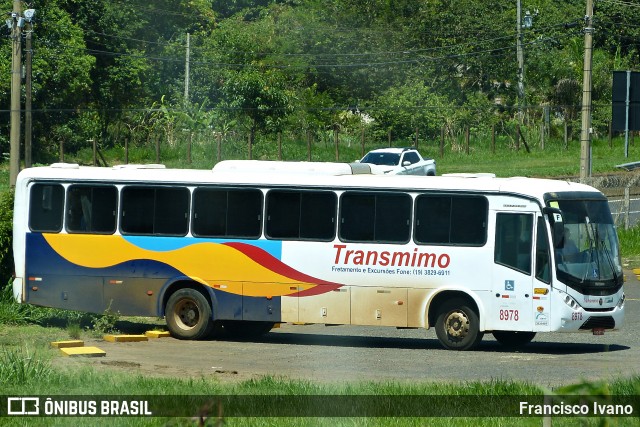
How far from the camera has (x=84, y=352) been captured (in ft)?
54.8

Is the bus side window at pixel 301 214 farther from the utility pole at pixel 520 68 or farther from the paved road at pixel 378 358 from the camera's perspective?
the utility pole at pixel 520 68

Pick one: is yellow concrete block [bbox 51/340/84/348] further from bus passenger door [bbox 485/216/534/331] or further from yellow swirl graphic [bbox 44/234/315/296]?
bus passenger door [bbox 485/216/534/331]

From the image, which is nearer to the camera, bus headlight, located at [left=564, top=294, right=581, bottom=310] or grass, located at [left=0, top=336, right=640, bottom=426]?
grass, located at [left=0, top=336, right=640, bottom=426]

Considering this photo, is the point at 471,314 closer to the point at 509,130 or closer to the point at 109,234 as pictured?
the point at 109,234

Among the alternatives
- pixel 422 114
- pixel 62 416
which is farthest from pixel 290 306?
pixel 422 114

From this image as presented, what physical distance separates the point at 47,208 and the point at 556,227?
350 inches

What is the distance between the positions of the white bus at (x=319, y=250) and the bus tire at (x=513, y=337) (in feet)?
0.08

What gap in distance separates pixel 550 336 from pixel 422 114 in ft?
134

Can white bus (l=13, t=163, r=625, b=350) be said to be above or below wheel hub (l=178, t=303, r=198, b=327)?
above

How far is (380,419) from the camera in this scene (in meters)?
10.1

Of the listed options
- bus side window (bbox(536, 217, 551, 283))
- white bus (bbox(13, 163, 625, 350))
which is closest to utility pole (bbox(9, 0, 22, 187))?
white bus (bbox(13, 163, 625, 350))

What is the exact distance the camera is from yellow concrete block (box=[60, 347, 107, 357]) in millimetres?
16609

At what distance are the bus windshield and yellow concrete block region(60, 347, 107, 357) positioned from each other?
23.3 feet

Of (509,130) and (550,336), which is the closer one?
(550,336)
